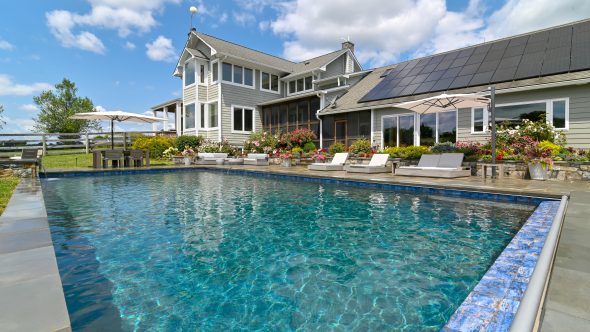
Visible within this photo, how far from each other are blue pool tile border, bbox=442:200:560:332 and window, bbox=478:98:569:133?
955cm

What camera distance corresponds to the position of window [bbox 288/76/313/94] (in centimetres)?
2247

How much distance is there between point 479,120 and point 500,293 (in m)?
12.1

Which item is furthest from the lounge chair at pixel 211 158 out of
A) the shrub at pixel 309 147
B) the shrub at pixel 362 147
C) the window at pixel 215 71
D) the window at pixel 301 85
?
the window at pixel 301 85

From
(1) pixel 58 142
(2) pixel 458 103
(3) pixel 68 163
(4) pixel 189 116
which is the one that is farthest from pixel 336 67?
(1) pixel 58 142

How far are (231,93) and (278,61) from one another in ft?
20.6

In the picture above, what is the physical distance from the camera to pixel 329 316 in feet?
8.45

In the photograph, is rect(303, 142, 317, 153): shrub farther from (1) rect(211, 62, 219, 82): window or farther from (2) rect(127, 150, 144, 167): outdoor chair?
(2) rect(127, 150, 144, 167): outdoor chair

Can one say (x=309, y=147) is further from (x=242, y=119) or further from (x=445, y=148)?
(x=445, y=148)

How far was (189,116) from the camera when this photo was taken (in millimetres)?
21750

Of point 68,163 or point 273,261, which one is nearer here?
point 273,261

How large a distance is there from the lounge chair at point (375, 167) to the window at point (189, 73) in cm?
1456

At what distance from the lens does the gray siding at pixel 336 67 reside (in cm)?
2256

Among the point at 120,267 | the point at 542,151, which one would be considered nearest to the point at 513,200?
the point at 542,151

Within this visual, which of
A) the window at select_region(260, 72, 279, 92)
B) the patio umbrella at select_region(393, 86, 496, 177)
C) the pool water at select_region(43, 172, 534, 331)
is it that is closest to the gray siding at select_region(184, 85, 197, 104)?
the window at select_region(260, 72, 279, 92)
